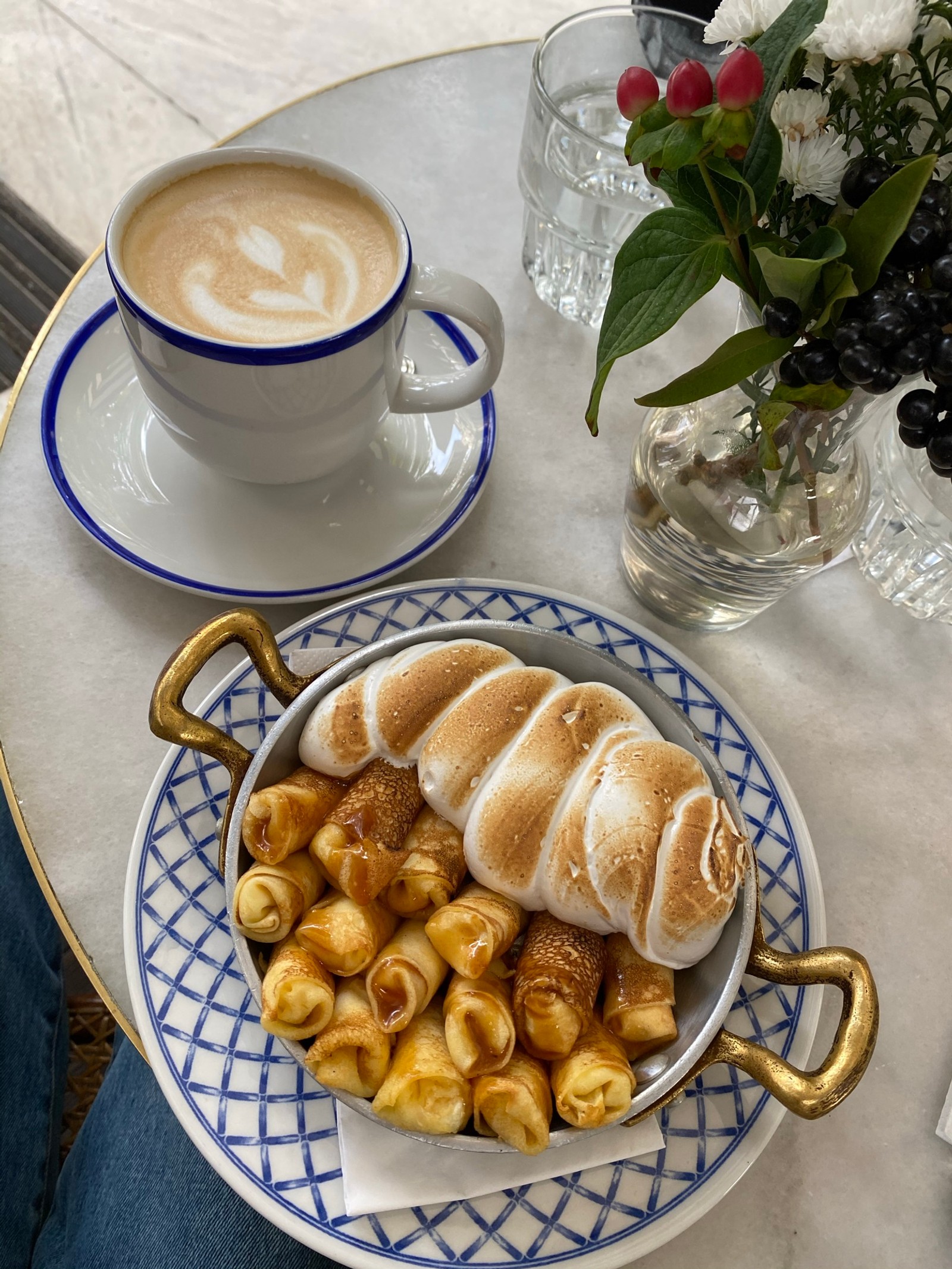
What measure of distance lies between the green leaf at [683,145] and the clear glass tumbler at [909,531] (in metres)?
0.40

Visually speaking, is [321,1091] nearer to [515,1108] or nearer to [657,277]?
[515,1108]

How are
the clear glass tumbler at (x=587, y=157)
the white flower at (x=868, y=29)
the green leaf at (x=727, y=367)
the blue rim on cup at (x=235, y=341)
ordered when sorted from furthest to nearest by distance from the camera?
the clear glass tumbler at (x=587, y=157) → the blue rim on cup at (x=235, y=341) → the green leaf at (x=727, y=367) → the white flower at (x=868, y=29)

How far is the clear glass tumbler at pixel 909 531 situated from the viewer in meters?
0.72

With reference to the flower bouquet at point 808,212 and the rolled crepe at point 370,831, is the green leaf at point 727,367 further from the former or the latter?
the rolled crepe at point 370,831

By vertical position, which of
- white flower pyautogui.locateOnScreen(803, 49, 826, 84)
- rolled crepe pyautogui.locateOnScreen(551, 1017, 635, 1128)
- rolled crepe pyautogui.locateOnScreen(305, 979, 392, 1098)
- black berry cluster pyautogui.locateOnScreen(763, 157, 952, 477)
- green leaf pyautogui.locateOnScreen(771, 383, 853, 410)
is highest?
white flower pyautogui.locateOnScreen(803, 49, 826, 84)

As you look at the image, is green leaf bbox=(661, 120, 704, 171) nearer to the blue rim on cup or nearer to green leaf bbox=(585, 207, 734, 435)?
green leaf bbox=(585, 207, 734, 435)

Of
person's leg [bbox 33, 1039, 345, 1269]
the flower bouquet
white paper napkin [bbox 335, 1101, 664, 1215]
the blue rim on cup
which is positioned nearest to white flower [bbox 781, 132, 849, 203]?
the flower bouquet

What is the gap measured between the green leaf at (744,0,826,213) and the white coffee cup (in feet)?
0.82

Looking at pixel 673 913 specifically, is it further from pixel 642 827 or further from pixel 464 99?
pixel 464 99

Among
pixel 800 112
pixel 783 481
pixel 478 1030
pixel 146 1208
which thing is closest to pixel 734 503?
pixel 783 481

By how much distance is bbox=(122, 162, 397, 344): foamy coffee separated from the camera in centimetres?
63

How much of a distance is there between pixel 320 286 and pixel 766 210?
12.7 inches

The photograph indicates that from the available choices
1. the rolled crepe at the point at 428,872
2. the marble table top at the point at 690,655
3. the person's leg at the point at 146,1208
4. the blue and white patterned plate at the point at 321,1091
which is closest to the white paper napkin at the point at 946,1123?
the marble table top at the point at 690,655

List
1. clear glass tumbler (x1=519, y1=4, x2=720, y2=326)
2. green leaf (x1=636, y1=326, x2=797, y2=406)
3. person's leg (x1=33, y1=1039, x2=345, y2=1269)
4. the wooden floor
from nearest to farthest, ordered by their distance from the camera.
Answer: green leaf (x1=636, y1=326, x2=797, y2=406)
person's leg (x1=33, y1=1039, x2=345, y2=1269)
clear glass tumbler (x1=519, y1=4, x2=720, y2=326)
the wooden floor
